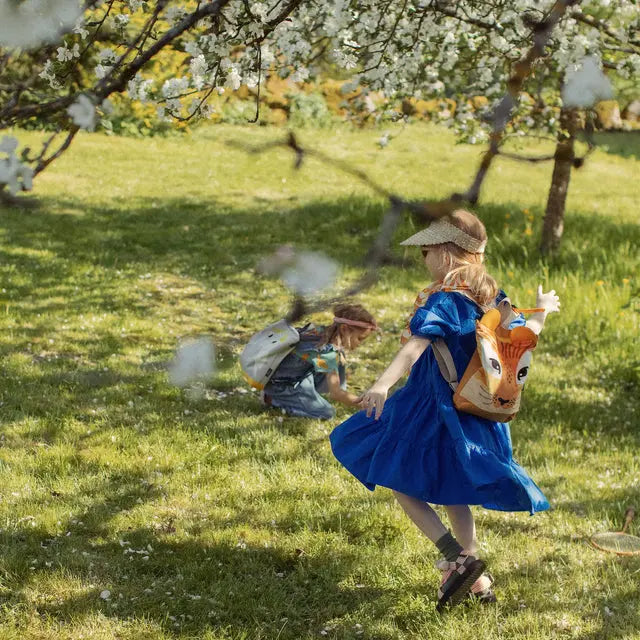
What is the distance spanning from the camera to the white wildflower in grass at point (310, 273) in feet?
32.6

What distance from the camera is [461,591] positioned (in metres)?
3.52

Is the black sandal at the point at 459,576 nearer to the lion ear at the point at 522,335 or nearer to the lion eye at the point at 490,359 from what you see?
the lion eye at the point at 490,359

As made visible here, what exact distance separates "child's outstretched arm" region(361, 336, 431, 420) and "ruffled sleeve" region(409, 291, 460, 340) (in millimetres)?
41

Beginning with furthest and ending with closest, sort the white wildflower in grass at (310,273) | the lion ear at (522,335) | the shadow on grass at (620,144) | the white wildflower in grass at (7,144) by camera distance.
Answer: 1. the shadow on grass at (620,144)
2. the white wildflower in grass at (310,273)
3. the lion ear at (522,335)
4. the white wildflower in grass at (7,144)

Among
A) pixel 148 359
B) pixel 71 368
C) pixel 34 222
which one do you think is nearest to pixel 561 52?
pixel 148 359

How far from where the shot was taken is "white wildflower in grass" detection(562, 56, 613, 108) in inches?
269

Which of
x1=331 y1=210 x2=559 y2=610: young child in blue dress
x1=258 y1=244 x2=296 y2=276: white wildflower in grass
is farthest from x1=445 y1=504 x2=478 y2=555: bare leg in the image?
x1=258 y1=244 x2=296 y2=276: white wildflower in grass

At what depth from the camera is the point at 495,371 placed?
3.36m

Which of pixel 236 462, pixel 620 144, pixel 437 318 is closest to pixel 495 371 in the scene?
pixel 437 318

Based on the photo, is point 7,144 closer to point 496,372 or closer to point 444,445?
point 496,372

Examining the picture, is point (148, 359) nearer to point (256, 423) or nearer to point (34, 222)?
point (256, 423)

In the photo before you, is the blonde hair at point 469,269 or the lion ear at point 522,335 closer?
the lion ear at point 522,335

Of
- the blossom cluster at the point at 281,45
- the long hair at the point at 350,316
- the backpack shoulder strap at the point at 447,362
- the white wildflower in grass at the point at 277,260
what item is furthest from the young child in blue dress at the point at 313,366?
the white wildflower in grass at the point at 277,260

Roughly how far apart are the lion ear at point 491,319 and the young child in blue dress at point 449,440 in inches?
5.0
